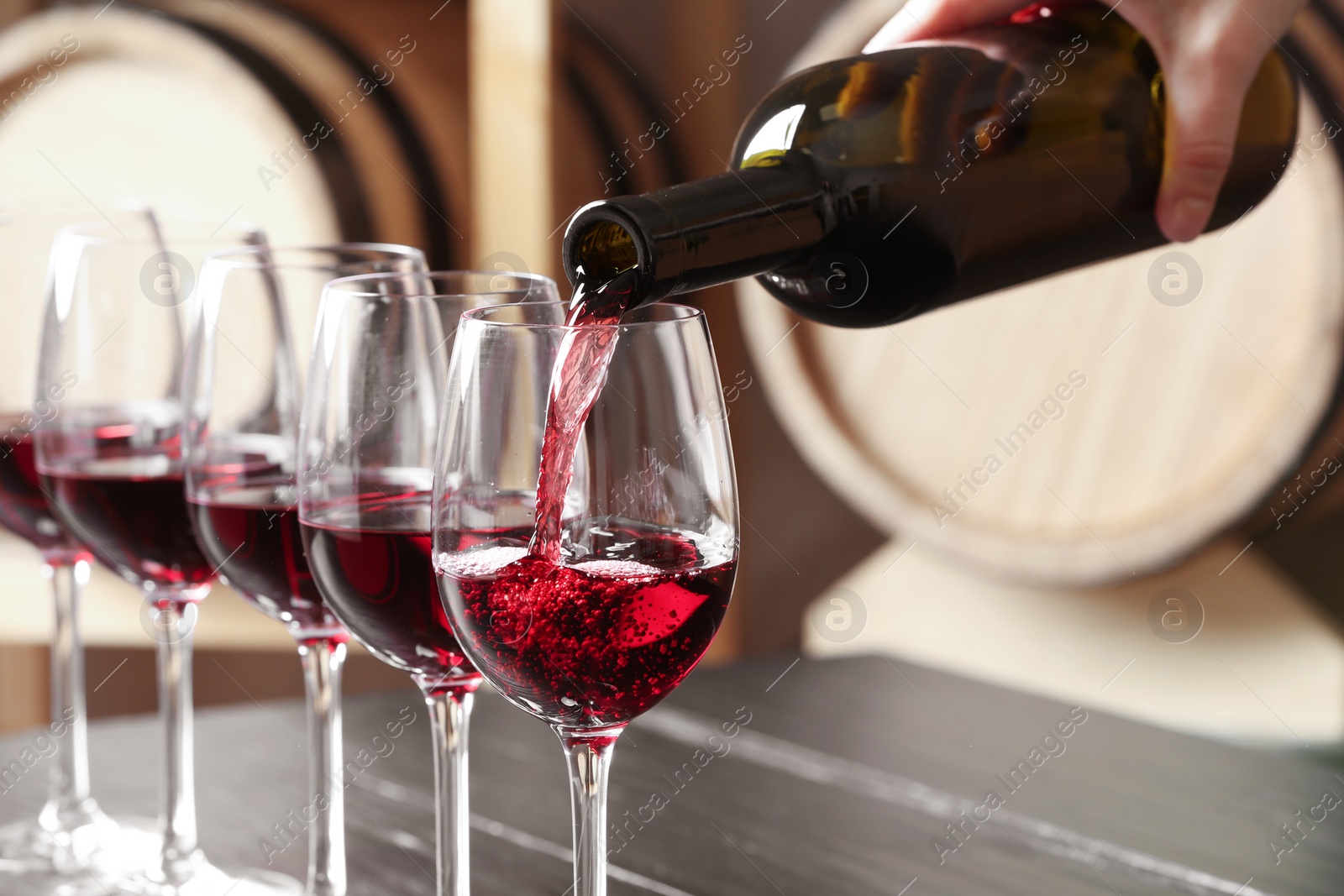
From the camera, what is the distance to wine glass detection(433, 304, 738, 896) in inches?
22.3

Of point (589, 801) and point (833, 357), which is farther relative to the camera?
point (833, 357)

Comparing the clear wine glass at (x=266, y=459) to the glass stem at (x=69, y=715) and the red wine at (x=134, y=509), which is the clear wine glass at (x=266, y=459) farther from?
the glass stem at (x=69, y=715)

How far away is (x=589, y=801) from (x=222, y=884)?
0.35m

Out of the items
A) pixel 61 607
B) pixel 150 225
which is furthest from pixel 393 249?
pixel 61 607

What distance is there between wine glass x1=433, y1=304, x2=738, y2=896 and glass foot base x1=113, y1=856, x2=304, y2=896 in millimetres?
311

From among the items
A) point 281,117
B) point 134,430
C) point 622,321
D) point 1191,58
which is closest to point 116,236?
point 134,430

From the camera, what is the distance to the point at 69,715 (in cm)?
95

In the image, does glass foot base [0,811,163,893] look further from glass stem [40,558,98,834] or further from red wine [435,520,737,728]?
red wine [435,520,737,728]

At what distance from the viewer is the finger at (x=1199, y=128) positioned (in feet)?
2.89

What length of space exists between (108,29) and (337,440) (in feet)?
4.41

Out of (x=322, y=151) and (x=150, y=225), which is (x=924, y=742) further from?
(x=322, y=151)

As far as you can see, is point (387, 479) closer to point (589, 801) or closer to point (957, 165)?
point (589, 801)

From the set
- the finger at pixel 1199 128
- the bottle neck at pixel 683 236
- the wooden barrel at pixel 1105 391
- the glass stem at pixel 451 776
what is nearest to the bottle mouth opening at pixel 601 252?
the bottle neck at pixel 683 236

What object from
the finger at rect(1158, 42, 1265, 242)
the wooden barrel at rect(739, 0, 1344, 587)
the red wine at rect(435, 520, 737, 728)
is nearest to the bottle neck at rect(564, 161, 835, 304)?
the red wine at rect(435, 520, 737, 728)
